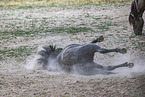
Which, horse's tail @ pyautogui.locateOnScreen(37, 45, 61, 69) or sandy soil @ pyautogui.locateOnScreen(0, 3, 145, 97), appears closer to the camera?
sandy soil @ pyautogui.locateOnScreen(0, 3, 145, 97)

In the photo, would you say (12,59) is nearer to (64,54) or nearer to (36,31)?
(64,54)

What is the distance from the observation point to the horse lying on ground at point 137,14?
9211mm

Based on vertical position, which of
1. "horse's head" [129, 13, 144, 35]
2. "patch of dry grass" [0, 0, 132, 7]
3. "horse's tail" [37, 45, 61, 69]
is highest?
"patch of dry grass" [0, 0, 132, 7]

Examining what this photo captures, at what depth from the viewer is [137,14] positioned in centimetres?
968

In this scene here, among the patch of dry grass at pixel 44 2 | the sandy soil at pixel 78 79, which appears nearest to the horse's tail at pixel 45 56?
the sandy soil at pixel 78 79

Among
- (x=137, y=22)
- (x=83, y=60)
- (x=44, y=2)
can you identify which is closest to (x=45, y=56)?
(x=83, y=60)

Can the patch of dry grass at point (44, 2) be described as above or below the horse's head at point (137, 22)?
above

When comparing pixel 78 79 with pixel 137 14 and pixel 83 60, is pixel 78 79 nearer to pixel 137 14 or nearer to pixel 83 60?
pixel 83 60

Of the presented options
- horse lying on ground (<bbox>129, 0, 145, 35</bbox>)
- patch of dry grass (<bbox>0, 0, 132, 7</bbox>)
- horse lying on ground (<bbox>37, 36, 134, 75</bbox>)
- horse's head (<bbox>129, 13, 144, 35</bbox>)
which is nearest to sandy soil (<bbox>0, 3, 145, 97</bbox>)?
horse lying on ground (<bbox>37, 36, 134, 75</bbox>)

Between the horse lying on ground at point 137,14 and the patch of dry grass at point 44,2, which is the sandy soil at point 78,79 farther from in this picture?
the patch of dry grass at point 44,2

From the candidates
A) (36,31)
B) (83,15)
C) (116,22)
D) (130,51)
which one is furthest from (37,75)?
(83,15)

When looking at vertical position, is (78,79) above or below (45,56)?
below

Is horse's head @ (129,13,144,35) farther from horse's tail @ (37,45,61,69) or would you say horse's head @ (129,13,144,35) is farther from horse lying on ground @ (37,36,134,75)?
horse's tail @ (37,45,61,69)

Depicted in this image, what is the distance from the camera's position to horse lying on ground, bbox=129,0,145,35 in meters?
9.21
